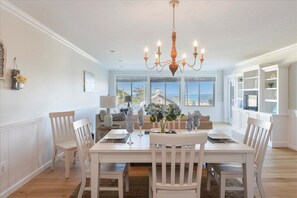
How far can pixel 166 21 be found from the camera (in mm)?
3400

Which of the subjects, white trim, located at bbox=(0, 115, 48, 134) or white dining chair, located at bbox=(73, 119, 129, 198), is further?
white trim, located at bbox=(0, 115, 48, 134)

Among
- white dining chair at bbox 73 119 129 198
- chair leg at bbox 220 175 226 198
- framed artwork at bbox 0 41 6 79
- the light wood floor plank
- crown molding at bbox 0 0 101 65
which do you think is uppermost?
crown molding at bbox 0 0 101 65

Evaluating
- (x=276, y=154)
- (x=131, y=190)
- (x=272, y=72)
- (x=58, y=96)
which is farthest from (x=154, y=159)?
(x=272, y=72)

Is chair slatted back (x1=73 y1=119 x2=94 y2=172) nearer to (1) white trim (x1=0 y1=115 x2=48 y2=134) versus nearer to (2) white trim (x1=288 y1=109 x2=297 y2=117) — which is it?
(1) white trim (x1=0 y1=115 x2=48 y2=134)

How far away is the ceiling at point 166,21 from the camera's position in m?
2.81

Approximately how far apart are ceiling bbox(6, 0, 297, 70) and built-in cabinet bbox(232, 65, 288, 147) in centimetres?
108

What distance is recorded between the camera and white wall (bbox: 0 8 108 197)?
2.85 meters

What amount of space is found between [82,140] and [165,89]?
8162 mm

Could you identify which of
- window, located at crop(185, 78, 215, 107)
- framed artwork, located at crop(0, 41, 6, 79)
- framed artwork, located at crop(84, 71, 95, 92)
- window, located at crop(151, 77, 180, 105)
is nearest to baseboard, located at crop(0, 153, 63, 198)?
framed artwork, located at crop(0, 41, 6, 79)

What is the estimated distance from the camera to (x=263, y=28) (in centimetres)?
377

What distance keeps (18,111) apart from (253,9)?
137 inches

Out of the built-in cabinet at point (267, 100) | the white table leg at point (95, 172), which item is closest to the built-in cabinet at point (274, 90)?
the built-in cabinet at point (267, 100)

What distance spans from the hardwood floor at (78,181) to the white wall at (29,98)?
186 mm

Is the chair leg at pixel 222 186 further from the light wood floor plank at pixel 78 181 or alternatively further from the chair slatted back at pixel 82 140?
the chair slatted back at pixel 82 140
